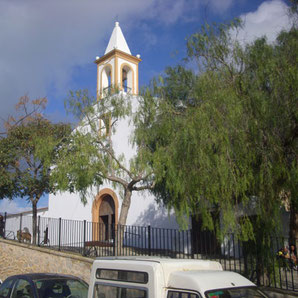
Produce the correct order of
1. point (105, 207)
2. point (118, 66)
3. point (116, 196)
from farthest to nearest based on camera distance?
point (118, 66) → point (105, 207) → point (116, 196)

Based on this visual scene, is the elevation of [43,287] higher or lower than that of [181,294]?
lower

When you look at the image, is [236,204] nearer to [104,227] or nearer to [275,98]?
[275,98]

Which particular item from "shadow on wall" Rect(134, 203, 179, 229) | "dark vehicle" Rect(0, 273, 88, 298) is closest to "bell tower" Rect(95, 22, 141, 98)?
"shadow on wall" Rect(134, 203, 179, 229)

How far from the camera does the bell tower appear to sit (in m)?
22.4

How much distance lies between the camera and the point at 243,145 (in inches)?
307

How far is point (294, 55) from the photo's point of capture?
8.17m

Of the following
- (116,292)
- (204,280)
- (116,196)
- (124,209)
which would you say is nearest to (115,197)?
(116,196)

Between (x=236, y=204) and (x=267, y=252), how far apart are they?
1.22m

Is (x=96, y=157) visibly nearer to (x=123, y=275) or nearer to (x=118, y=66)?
(x=123, y=275)

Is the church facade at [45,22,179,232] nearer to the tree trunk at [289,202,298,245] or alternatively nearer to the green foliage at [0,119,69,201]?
the green foliage at [0,119,69,201]

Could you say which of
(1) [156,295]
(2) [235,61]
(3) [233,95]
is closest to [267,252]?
(3) [233,95]

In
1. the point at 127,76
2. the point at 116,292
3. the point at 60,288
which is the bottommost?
the point at 60,288

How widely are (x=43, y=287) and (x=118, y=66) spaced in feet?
56.5

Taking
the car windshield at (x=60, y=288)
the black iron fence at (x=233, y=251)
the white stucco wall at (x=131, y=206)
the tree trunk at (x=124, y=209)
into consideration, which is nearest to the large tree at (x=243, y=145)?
the black iron fence at (x=233, y=251)
